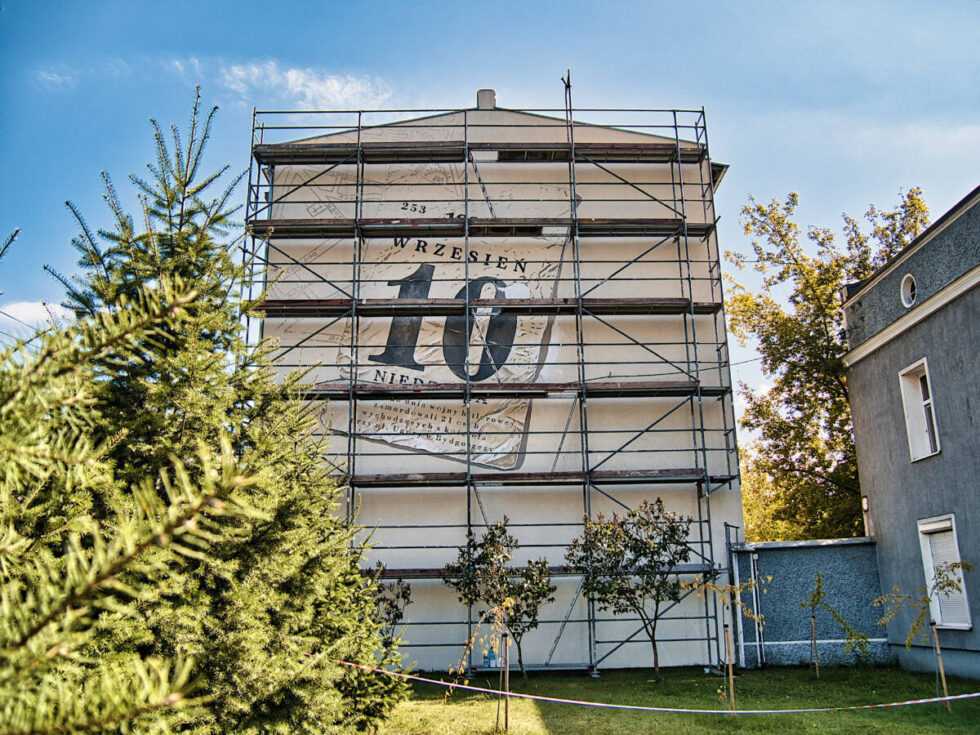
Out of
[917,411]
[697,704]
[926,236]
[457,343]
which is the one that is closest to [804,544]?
[917,411]

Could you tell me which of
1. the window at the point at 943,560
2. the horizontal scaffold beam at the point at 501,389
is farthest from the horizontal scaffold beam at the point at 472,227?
the window at the point at 943,560

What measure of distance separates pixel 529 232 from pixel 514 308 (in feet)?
5.39

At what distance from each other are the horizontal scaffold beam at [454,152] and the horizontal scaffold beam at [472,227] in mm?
1389

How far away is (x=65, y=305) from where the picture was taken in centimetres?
449

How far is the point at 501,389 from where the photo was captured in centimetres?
1287

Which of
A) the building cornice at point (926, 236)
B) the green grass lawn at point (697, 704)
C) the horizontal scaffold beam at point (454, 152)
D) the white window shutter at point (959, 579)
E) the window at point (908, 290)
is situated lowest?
the green grass lawn at point (697, 704)

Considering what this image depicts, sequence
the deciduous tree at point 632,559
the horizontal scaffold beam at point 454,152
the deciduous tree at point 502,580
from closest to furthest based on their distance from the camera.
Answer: the deciduous tree at point 502,580
the deciduous tree at point 632,559
the horizontal scaffold beam at point 454,152

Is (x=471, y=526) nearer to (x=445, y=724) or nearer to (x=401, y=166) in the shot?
(x=445, y=724)

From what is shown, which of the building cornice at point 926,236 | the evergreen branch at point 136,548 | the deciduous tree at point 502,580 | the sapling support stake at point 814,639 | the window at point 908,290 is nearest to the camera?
the evergreen branch at point 136,548

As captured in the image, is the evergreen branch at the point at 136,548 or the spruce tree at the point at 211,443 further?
the spruce tree at the point at 211,443

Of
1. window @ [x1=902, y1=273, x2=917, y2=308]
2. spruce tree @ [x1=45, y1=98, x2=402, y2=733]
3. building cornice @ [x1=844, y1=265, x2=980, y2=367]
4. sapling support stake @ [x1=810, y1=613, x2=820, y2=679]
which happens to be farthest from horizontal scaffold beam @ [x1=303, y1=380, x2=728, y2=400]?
spruce tree @ [x1=45, y1=98, x2=402, y2=733]

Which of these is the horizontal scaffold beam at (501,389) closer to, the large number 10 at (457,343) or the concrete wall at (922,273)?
the large number 10 at (457,343)

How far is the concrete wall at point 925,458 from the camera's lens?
975 cm

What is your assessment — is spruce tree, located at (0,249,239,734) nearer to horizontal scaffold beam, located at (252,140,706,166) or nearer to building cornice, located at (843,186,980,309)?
building cornice, located at (843,186,980,309)
